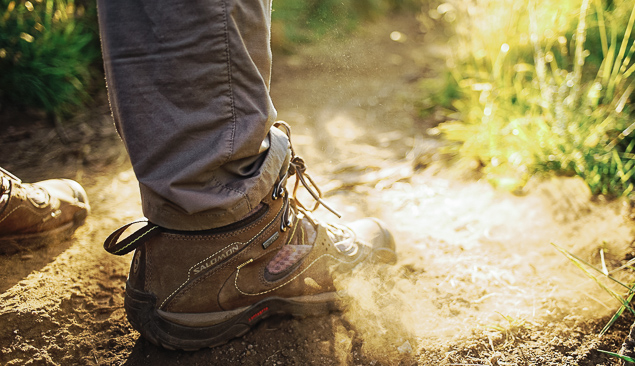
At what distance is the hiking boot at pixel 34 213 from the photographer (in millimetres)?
1322

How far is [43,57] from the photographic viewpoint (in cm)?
250

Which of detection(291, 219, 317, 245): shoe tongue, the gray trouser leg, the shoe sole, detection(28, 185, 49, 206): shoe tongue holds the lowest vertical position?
the shoe sole

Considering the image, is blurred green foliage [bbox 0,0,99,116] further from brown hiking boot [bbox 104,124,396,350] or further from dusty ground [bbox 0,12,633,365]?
brown hiking boot [bbox 104,124,396,350]

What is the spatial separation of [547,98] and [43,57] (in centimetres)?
304

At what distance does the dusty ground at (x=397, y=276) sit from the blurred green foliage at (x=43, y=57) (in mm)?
204

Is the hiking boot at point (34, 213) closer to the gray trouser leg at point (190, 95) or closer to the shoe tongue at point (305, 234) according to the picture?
the gray trouser leg at point (190, 95)

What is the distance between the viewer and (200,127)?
34.2 inches

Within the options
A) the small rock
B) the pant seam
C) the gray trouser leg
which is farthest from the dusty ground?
the pant seam

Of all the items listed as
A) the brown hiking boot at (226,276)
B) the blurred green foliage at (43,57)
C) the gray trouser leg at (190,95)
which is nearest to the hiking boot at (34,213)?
the brown hiking boot at (226,276)

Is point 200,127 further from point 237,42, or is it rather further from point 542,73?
point 542,73

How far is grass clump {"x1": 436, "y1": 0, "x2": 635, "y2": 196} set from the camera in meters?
1.88

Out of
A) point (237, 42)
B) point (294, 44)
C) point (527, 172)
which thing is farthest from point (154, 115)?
point (294, 44)

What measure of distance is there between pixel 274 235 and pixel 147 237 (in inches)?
13.3

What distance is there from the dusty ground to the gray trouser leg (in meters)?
0.50
